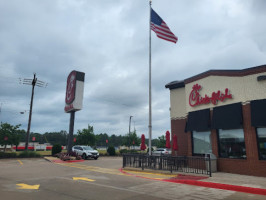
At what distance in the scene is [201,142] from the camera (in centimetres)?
1580

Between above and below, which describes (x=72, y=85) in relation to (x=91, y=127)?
above

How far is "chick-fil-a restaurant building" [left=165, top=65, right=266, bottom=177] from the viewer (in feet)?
39.9

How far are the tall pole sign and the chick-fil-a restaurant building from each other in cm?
1458

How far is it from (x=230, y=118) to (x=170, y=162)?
16.0 feet

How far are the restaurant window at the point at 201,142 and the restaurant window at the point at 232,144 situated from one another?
1058 mm

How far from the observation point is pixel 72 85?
2770 centimetres

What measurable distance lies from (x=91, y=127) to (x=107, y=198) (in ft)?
148

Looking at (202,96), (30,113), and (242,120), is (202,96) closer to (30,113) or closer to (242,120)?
(242,120)

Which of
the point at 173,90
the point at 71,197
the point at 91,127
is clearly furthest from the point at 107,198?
the point at 91,127

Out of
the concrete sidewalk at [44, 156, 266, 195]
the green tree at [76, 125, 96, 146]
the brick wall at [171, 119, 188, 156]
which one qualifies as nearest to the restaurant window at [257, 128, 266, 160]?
the concrete sidewalk at [44, 156, 266, 195]

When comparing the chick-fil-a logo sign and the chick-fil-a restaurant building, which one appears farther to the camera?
the chick-fil-a logo sign

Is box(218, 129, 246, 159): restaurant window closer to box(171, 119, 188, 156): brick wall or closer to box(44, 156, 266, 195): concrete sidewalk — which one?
box(44, 156, 266, 195): concrete sidewalk

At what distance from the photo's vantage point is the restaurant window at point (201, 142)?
1520 centimetres

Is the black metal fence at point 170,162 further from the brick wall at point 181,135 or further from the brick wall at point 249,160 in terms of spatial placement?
the brick wall at point 181,135
